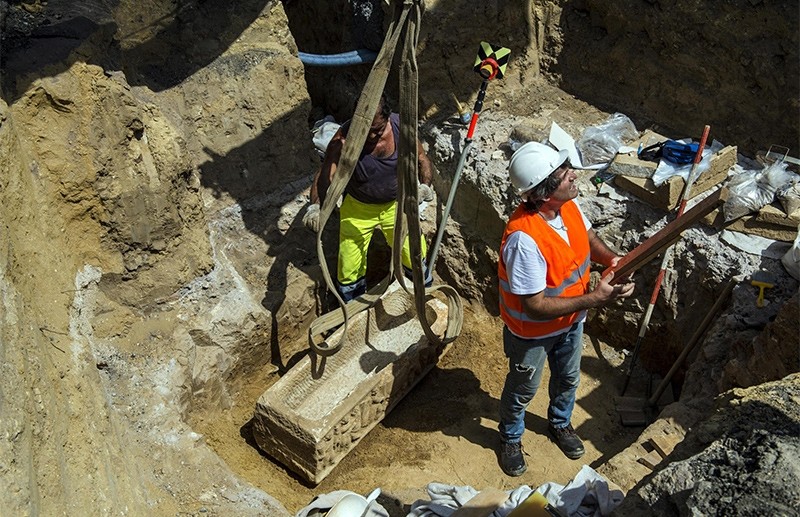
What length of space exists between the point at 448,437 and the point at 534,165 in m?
2.14

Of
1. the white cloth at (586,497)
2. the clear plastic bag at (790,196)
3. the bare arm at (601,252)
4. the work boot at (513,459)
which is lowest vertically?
the work boot at (513,459)

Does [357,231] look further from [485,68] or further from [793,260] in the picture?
[793,260]

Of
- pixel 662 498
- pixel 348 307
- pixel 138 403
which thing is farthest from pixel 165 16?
pixel 662 498

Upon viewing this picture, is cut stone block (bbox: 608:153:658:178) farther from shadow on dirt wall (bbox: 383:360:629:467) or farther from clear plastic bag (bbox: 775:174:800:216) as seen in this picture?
shadow on dirt wall (bbox: 383:360:629:467)

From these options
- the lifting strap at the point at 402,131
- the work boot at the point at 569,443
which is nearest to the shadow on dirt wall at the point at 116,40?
the lifting strap at the point at 402,131

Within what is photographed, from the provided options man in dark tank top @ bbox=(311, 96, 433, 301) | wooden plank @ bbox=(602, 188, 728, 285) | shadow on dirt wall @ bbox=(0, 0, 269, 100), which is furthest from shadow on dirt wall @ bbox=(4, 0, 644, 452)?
wooden plank @ bbox=(602, 188, 728, 285)

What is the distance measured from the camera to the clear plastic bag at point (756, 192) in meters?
4.97

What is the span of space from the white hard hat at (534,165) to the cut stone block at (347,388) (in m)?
1.77

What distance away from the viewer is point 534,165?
147 inches

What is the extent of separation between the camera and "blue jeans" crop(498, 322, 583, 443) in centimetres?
417

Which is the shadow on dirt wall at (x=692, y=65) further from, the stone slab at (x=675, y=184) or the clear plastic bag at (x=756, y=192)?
the clear plastic bag at (x=756, y=192)

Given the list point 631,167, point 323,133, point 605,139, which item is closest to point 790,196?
point 631,167

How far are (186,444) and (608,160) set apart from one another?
12.5 ft

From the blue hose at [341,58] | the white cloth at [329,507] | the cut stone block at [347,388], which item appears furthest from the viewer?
the blue hose at [341,58]
